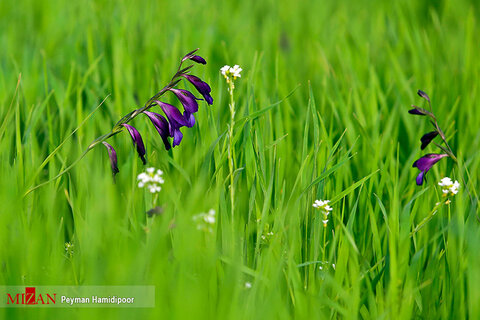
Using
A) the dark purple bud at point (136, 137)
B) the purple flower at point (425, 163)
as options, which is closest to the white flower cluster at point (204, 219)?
the dark purple bud at point (136, 137)

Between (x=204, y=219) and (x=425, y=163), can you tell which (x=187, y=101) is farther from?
(x=425, y=163)

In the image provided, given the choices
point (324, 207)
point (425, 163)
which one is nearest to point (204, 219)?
point (324, 207)

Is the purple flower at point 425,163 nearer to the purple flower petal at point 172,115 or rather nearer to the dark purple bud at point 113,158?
the purple flower petal at point 172,115

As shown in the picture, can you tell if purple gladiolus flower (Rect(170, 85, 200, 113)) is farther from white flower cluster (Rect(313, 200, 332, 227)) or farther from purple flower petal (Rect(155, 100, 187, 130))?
white flower cluster (Rect(313, 200, 332, 227))

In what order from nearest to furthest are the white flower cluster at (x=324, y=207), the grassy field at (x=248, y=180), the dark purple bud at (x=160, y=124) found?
the grassy field at (x=248, y=180)
the white flower cluster at (x=324, y=207)
the dark purple bud at (x=160, y=124)

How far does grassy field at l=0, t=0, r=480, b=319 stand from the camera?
55.2 inches

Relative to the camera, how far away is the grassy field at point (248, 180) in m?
1.40

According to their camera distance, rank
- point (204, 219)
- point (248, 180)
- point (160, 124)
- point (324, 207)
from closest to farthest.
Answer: point (204, 219), point (324, 207), point (160, 124), point (248, 180)

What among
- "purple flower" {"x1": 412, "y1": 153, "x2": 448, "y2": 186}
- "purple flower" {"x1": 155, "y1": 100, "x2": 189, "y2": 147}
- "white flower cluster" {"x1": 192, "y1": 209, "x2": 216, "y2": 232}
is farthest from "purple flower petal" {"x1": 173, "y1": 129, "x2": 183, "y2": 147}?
"purple flower" {"x1": 412, "y1": 153, "x2": 448, "y2": 186}

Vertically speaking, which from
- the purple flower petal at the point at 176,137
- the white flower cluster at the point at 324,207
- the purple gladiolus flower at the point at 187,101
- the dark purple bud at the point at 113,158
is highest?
the purple gladiolus flower at the point at 187,101

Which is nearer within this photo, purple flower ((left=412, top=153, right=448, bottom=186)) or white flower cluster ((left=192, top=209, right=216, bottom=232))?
white flower cluster ((left=192, top=209, right=216, bottom=232))

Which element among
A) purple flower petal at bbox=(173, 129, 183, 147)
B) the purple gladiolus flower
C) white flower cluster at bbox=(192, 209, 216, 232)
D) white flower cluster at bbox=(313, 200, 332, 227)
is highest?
the purple gladiolus flower

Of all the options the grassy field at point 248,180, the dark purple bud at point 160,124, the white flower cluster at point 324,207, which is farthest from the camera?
the dark purple bud at point 160,124

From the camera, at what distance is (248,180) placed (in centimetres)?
193
